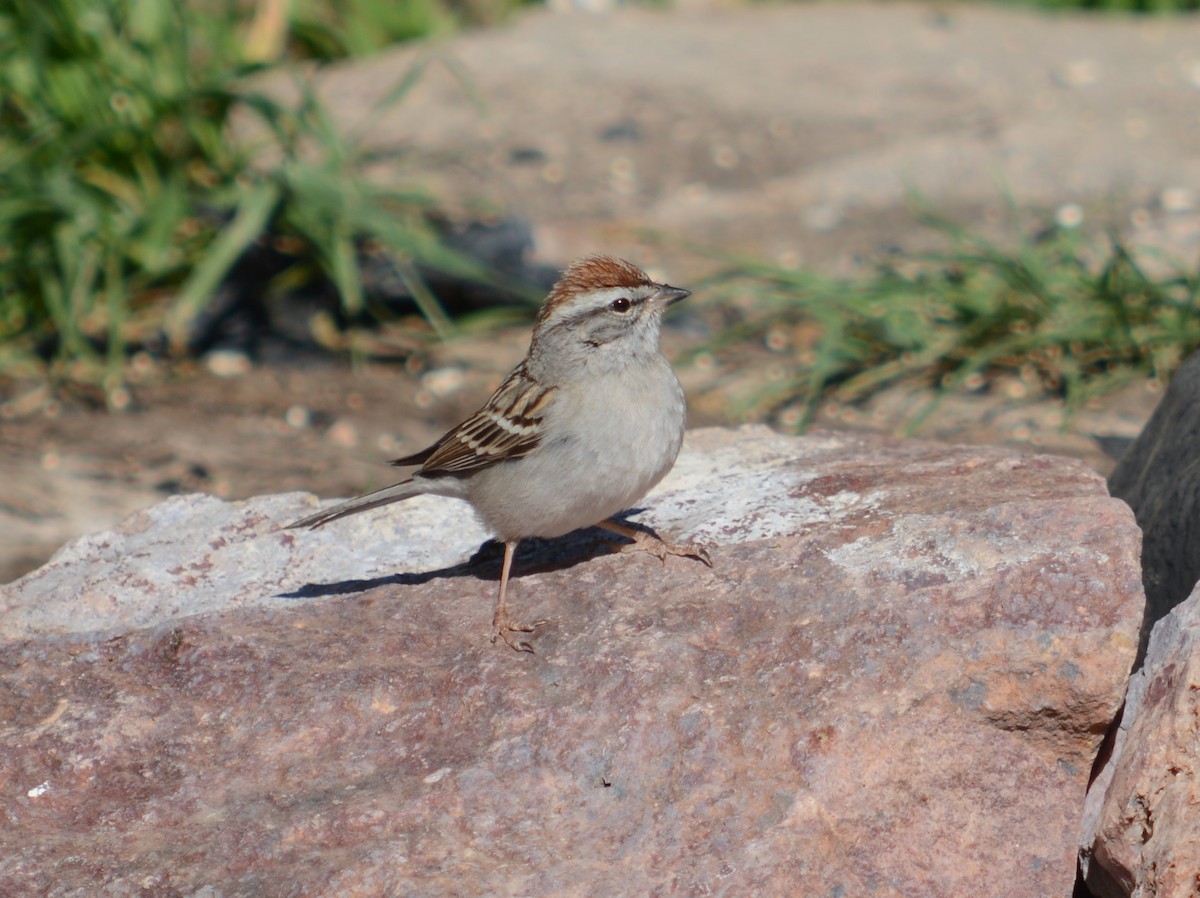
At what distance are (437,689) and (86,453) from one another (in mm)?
3825

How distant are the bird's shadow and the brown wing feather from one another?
309 millimetres

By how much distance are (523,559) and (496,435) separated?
420 millimetres

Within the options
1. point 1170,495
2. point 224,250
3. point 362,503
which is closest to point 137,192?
point 224,250

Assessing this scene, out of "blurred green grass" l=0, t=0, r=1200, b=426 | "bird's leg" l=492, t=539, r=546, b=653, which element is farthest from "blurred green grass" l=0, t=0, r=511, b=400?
"bird's leg" l=492, t=539, r=546, b=653

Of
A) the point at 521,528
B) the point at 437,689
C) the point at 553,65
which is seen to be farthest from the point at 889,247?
the point at 437,689

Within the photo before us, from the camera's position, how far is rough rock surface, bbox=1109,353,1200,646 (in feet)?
12.7

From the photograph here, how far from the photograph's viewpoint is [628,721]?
11.3 feet

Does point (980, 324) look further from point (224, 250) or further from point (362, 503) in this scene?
point (224, 250)

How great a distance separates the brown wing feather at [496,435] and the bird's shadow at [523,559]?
1.01 ft

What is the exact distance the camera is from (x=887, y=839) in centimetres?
324

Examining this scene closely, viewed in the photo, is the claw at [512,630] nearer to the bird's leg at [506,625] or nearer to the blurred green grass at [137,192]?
the bird's leg at [506,625]

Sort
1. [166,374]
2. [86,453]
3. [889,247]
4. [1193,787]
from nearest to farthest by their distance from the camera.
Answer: [1193,787], [86,453], [166,374], [889,247]

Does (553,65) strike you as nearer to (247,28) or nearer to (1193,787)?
(247,28)

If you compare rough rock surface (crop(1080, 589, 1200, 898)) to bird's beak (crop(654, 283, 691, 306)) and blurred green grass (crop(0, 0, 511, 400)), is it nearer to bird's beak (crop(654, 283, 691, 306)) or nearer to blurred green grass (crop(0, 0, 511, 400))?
bird's beak (crop(654, 283, 691, 306))
